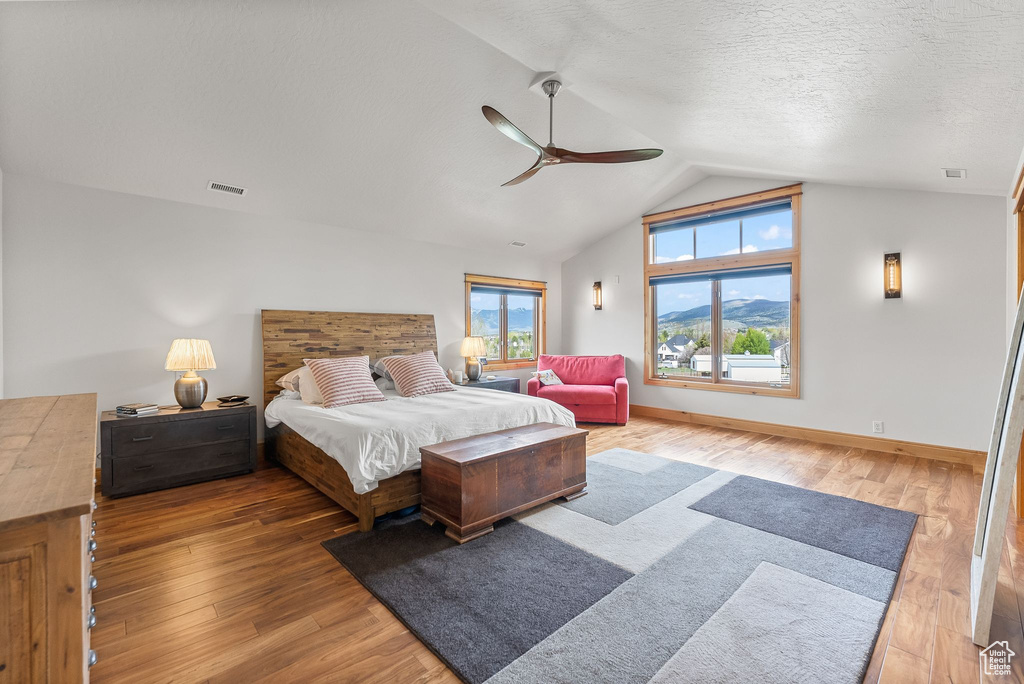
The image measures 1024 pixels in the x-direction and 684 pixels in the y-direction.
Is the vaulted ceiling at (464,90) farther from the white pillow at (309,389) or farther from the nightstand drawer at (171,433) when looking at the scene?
the nightstand drawer at (171,433)

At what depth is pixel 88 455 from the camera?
3.53 feet

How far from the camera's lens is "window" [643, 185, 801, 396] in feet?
16.9

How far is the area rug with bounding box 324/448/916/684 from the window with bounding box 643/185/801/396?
244 centimetres

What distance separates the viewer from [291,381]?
4.20 m

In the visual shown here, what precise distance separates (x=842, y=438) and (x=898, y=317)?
1.30 meters

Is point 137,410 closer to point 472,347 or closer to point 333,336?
point 333,336

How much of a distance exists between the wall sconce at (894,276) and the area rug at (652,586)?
92.1 inches

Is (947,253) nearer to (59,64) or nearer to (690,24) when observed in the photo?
(690,24)

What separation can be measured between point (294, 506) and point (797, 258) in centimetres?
536

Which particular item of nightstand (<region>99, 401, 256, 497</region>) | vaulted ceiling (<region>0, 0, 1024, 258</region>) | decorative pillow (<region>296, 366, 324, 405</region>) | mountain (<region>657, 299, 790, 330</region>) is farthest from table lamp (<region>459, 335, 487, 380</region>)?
mountain (<region>657, 299, 790, 330</region>)

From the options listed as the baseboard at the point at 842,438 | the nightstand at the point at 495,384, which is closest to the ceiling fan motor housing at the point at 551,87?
the nightstand at the point at 495,384

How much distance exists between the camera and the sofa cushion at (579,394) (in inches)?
224

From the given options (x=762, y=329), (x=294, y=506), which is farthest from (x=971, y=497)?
(x=294, y=506)

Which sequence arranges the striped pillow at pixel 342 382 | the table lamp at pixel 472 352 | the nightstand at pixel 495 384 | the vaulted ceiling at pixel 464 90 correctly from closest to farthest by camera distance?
the vaulted ceiling at pixel 464 90, the striped pillow at pixel 342 382, the nightstand at pixel 495 384, the table lamp at pixel 472 352
